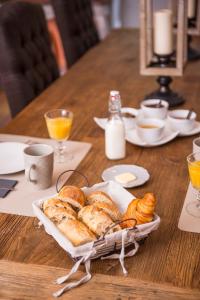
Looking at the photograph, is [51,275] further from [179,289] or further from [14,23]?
[14,23]

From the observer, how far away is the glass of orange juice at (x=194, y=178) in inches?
45.6

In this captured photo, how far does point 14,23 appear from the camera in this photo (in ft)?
6.78

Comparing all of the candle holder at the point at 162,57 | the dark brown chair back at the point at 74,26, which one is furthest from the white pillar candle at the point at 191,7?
the dark brown chair back at the point at 74,26

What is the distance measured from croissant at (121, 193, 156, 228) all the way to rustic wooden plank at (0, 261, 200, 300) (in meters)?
0.12

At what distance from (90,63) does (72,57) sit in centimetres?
33

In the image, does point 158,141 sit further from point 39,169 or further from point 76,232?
point 76,232

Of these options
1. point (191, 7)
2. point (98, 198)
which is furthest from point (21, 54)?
point (98, 198)

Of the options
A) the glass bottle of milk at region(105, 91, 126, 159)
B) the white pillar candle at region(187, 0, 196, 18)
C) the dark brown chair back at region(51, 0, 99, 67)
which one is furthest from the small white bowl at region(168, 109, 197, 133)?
the dark brown chair back at region(51, 0, 99, 67)

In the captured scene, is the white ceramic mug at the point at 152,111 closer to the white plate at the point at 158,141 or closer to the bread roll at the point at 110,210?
the white plate at the point at 158,141

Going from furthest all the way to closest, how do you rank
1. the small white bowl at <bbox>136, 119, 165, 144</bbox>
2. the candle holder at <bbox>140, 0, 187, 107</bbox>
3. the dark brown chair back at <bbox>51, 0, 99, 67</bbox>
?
the dark brown chair back at <bbox>51, 0, 99, 67</bbox>
the candle holder at <bbox>140, 0, 187, 107</bbox>
the small white bowl at <bbox>136, 119, 165, 144</bbox>

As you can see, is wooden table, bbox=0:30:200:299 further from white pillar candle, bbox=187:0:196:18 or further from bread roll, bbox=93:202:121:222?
white pillar candle, bbox=187:0:196:18

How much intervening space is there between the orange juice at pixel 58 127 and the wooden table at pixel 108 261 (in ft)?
0.32

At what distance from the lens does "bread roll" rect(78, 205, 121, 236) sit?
101 centimetres

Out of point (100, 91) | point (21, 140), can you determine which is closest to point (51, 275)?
point (21, 140)
